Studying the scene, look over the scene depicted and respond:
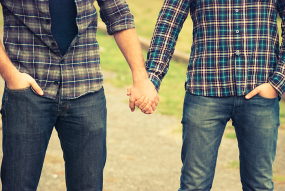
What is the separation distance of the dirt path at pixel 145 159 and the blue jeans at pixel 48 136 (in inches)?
64.5

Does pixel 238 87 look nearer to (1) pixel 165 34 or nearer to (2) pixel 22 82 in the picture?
(1) pixel 165 34

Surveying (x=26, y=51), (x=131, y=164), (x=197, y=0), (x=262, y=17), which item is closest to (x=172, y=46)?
(x=197, y=0)

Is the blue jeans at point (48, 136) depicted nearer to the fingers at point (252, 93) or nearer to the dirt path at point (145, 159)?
the fingers at point (252, 93)

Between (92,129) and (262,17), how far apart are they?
1.18 meters

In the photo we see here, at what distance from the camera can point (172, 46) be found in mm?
2520

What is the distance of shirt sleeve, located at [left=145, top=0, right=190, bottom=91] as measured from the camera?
2.47 meters

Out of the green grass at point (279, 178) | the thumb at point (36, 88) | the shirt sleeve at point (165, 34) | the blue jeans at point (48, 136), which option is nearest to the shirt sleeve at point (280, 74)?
the shirt sleeve at point (165, 34)

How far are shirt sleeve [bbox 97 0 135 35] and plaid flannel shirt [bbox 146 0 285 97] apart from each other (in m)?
0.44

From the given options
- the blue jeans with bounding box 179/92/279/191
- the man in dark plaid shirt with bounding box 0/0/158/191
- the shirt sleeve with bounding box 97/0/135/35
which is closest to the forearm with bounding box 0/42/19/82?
the man in dark plaid shirt with bounding box 0/0/158/191

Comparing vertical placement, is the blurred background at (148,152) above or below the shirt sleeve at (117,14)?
below

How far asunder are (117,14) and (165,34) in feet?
1.17

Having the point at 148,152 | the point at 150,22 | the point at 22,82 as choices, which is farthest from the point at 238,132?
the point at 150,22

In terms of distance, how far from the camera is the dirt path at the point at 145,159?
3892 millimetres

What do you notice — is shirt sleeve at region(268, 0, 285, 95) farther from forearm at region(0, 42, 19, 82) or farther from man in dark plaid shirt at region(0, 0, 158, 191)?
forearm at region(0, 42, 19, 82)
